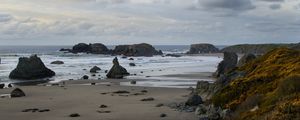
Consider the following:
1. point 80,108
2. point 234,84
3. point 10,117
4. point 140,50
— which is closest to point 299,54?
point 234,84

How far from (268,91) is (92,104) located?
15.5 metres

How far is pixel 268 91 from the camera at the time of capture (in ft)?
68.3

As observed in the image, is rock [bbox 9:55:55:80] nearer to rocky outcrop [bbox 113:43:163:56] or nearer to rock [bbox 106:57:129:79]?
rock [bbox 106:57:129:79]

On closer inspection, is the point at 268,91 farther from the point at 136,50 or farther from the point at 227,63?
the point at 136,50

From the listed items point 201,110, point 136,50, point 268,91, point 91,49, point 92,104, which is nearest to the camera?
point 268,91

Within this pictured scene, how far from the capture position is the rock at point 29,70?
64875 mm

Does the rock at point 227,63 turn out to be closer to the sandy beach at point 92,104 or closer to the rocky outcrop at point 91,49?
A: the sandy beach at point 92,104

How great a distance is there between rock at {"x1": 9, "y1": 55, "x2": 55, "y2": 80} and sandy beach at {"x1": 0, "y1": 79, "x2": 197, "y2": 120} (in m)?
19.7

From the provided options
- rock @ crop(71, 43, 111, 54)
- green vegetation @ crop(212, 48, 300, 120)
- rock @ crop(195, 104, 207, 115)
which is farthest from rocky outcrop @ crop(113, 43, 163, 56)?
rock @ crop(195, 104, 207, 115)

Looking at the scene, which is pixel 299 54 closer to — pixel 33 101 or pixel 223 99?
pixel 223 99

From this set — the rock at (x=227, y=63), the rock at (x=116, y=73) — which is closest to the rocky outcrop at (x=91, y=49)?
the rock at (x=116, y=73)

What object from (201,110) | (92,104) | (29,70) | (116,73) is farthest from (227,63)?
(201,110)

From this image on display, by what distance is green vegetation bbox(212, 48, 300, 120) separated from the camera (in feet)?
49.8

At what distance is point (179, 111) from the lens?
92.7 feet
